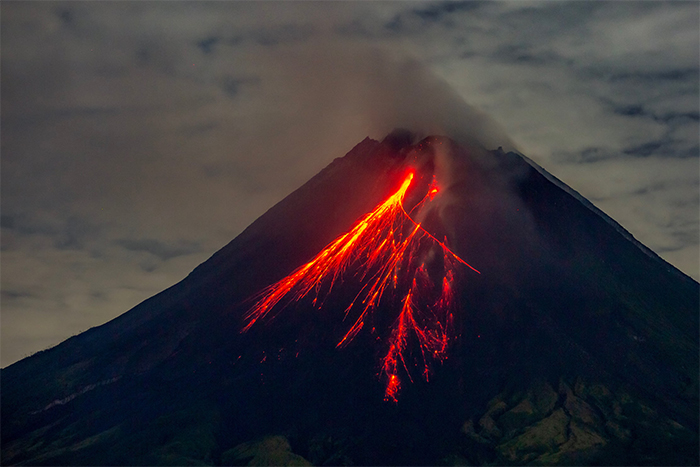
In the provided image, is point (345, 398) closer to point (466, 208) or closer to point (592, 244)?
point (466, 208)

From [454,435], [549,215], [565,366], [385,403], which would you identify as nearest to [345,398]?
[385,403]

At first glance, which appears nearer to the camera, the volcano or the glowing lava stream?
the volcano

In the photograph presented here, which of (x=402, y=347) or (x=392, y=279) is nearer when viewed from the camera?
(x=402, y=347)

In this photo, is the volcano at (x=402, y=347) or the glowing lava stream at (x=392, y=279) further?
the glowing lava stream at (x=392, y=279)
